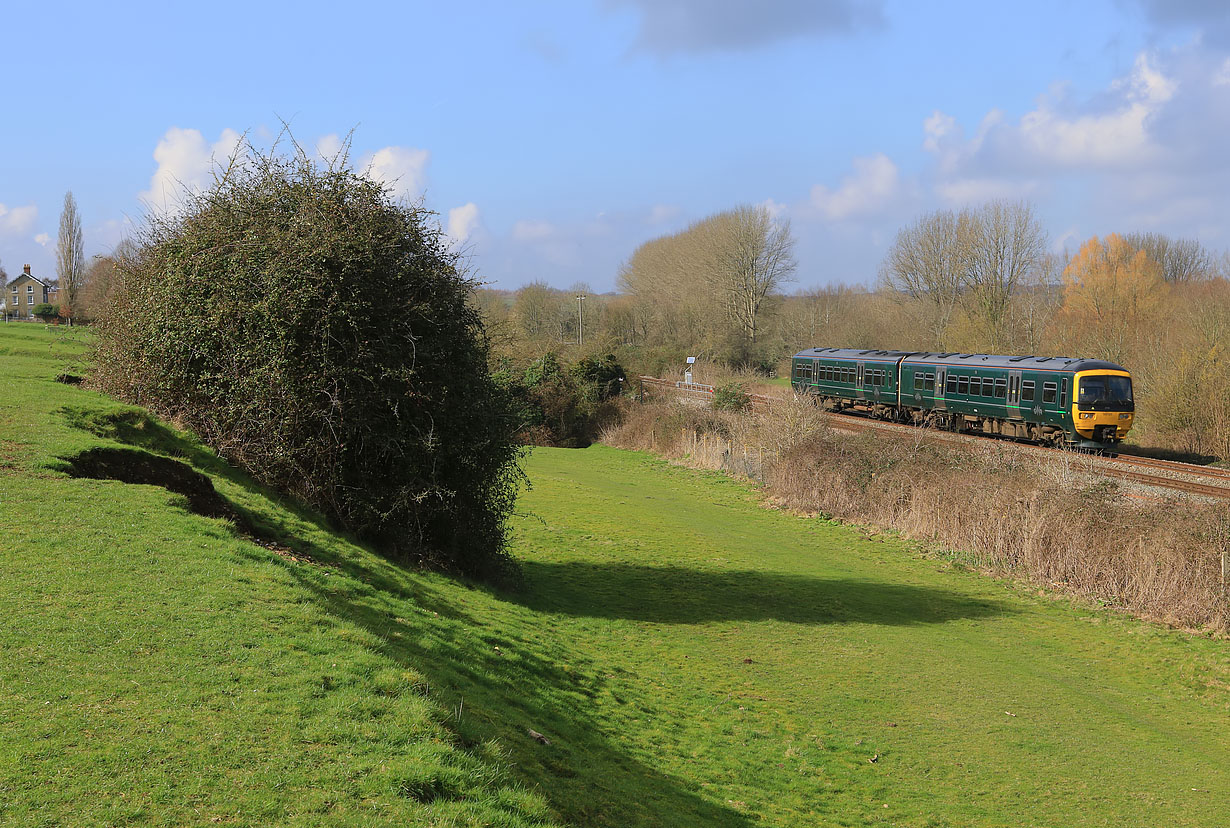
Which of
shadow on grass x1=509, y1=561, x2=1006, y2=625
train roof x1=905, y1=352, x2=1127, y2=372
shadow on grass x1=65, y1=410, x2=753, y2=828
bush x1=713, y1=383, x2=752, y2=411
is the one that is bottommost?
shadow on grass x1=509, y1=561, x2=1006, y2=625

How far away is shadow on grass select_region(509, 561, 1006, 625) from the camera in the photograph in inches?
609

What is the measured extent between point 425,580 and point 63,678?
22.6 feet

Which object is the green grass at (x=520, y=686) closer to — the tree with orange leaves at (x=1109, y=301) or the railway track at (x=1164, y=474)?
the railway track at (x=1164, y=474)

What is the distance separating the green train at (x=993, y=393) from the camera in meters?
30.3


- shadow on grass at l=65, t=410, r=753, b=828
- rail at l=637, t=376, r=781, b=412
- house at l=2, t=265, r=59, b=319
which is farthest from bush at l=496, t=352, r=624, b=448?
house at l=2, t=265, r=59, b=319

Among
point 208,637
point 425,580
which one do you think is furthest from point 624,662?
point 208,637

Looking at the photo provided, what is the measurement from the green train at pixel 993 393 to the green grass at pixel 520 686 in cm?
1390

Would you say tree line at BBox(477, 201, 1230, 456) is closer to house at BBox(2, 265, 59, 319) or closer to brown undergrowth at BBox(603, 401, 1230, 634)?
brown undergrowth at BBox(603, 401, 1230, 634)

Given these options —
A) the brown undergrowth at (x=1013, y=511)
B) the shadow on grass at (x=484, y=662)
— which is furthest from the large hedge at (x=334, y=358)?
the brown undergrowth at (x=1013, y=511)

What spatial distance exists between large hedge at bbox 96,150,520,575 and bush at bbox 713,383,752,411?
27963 mm

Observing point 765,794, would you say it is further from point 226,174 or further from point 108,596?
point 226,174

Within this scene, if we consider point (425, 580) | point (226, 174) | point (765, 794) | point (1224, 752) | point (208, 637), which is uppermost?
point (226, 174)

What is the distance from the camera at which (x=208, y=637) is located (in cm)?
723

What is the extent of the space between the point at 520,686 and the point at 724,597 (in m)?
8.16
